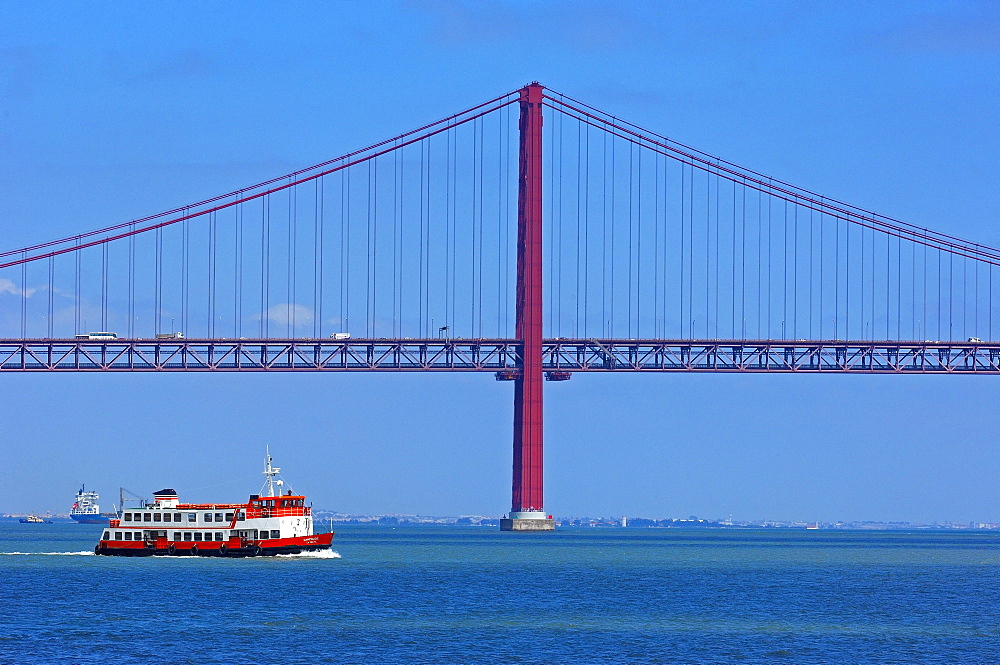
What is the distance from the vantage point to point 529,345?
11525 cm

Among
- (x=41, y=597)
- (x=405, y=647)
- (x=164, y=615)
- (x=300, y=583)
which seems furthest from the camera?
(x=300, y=583)

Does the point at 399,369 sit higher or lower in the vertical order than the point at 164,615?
higher

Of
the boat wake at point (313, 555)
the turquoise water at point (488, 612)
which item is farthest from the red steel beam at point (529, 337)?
the boat wake at point (313, 555)

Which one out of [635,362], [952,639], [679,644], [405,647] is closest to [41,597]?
[405,647]

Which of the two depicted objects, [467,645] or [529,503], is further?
[529,503]

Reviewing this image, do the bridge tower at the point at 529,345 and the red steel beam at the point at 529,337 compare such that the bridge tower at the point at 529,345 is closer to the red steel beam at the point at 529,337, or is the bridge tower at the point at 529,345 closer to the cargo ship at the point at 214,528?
the red steel beam at the point at 529,337

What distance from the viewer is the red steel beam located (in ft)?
375

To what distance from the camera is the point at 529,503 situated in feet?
384

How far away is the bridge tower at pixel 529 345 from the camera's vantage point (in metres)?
114

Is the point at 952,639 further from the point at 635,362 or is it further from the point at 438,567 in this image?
the point at 635,362

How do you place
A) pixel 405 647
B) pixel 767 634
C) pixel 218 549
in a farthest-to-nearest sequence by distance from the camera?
pixel 218 549
pixel 767 634
pixel 405 647

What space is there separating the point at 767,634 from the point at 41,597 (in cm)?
2541

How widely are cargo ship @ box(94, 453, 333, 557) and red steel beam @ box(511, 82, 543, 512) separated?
3376 centimetres

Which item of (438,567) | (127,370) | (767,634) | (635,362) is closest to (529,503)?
(635,362)
